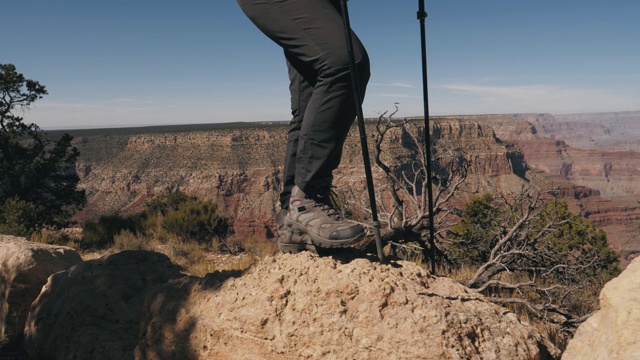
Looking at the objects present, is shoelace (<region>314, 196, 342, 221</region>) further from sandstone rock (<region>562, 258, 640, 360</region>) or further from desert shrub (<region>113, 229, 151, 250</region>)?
desert shrub (<region>113, 229, 151, 250</region>)

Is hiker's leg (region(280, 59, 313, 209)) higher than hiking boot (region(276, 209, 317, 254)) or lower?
higher

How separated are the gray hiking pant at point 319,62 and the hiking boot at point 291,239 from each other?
325 mm

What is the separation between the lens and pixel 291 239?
248 centimetres

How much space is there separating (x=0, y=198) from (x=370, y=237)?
583 inches

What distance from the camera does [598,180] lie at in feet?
505

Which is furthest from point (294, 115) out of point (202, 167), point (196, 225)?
point (202, 167)

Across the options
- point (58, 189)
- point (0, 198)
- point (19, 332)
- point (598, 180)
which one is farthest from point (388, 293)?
point (598, 180)

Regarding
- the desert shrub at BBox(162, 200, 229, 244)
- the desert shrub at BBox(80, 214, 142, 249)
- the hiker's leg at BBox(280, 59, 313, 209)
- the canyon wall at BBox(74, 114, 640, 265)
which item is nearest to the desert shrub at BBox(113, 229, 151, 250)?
the desert shrub at BBox(80, 214, 142, 249)

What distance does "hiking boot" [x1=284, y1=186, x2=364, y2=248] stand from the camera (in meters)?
2.14

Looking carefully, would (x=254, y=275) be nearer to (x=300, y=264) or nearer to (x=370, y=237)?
(x=300, y=264)

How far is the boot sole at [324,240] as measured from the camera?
83.5 inches

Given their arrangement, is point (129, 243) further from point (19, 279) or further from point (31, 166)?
point (31, 166)

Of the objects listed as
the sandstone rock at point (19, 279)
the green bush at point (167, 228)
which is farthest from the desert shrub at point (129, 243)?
the sandstone rock at point (19, 279)

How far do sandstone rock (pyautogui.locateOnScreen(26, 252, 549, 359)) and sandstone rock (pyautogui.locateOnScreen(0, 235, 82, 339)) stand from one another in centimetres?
89
